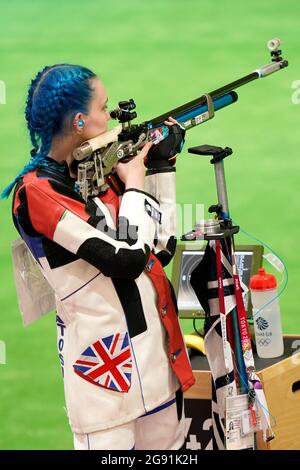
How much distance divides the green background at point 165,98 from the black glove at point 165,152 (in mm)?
1337

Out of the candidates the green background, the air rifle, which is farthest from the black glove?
the green background

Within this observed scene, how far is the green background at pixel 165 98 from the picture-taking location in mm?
4508

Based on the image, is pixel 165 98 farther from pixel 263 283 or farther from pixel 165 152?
pixel 165 152

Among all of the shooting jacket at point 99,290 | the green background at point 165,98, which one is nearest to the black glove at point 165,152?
the shooting jacket at point 99,290

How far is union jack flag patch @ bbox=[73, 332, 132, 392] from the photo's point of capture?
8.92 ft

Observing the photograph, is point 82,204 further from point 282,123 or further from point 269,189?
point 282,123

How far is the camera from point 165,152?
9.49 feet

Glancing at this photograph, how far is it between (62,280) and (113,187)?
13.4 inches

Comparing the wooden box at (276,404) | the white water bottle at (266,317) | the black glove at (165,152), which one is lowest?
the wooden box at (276,404)

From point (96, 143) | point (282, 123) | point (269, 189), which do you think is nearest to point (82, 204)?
point (96, 143)

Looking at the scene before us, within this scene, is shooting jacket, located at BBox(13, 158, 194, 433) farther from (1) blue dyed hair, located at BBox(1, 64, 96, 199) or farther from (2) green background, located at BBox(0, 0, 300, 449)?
(2) green background, located at BBox(0, 0, 300, 449)

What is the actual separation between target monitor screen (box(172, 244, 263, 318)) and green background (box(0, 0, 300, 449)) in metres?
0.77

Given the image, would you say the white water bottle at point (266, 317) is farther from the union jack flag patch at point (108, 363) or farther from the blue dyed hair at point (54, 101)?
the blue dyed hair at point (54, 101)

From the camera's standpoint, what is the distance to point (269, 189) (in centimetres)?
539
